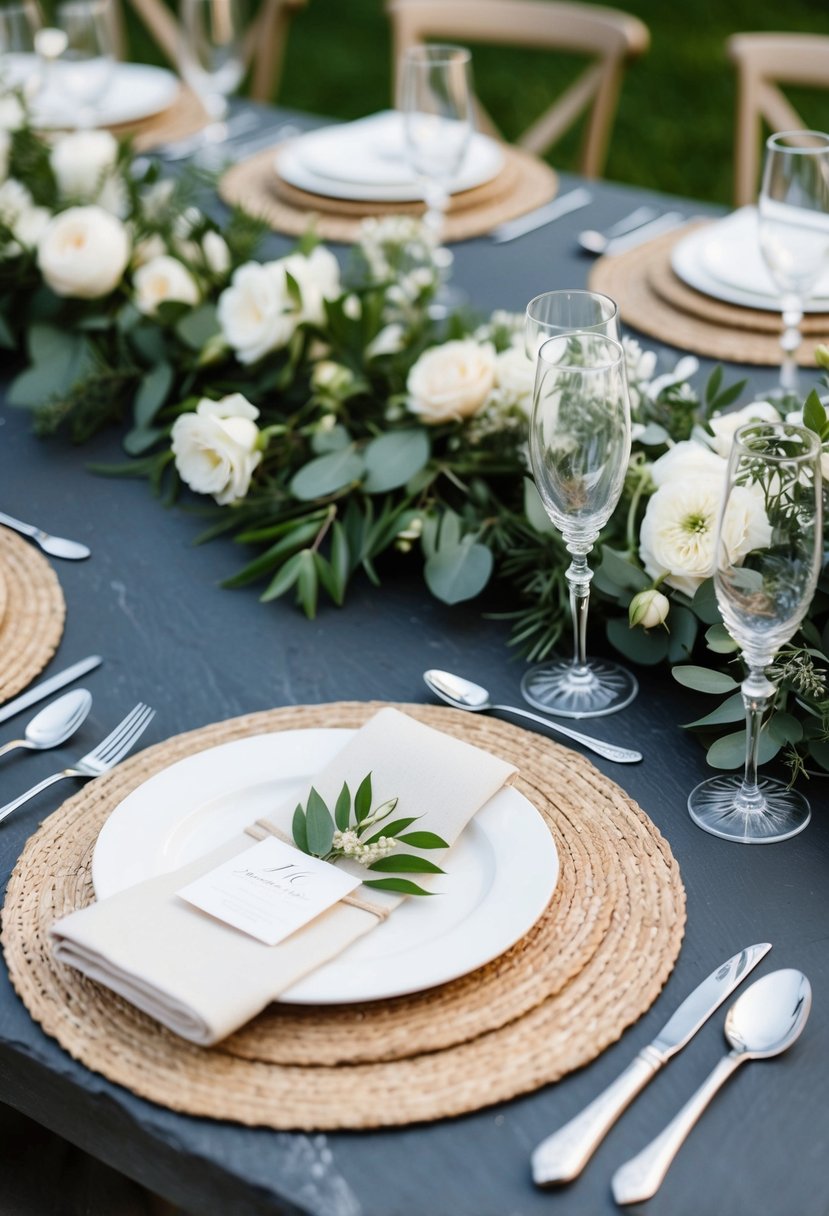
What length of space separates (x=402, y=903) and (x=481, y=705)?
258 mm

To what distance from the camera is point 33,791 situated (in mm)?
944

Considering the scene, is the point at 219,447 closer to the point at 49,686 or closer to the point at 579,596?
the point at 49,686

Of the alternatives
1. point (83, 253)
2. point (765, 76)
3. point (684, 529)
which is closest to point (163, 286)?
point (83, 253)

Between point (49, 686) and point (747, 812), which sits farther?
point (49, 686)

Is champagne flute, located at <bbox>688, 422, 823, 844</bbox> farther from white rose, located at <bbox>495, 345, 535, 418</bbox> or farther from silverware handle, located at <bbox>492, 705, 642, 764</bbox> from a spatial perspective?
white rose, located at <bbox>495, 345, 535, 418</bbox>

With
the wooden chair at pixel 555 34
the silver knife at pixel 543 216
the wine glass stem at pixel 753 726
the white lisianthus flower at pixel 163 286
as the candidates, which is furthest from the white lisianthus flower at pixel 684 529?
the wooden chair at pixel 555 34

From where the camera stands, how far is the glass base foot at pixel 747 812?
2.94 ft

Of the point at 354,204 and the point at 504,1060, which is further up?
the point at 354,204

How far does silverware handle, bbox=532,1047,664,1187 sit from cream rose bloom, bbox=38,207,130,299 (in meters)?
1.10

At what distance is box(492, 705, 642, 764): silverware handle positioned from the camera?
0.97m

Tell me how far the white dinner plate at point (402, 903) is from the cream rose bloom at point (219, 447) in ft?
1.08

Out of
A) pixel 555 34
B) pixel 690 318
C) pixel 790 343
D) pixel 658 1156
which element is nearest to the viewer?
pixel 658 1156

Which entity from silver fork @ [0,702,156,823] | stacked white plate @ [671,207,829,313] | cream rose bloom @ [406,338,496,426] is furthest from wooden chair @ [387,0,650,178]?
silver fork @ [0,702,156,823]

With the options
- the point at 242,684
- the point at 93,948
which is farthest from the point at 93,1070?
the point at 242,684
